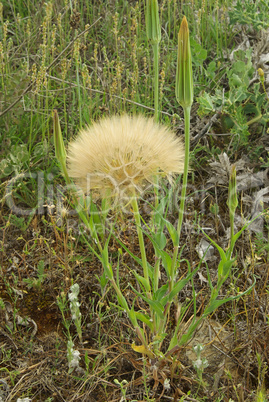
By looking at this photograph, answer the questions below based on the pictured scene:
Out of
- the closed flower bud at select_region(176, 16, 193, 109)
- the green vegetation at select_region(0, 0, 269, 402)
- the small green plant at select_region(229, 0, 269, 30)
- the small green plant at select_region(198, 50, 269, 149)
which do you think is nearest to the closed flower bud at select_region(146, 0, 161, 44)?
the green vegetation at select_region(0, 0, 269, 402)

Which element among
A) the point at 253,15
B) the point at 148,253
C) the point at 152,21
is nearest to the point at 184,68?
the point at 152,21

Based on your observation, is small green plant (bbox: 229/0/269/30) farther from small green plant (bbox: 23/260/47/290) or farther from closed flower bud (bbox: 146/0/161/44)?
small green plant (bbox: 23/260/47/290)

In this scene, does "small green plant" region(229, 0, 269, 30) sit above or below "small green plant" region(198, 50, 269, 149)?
above

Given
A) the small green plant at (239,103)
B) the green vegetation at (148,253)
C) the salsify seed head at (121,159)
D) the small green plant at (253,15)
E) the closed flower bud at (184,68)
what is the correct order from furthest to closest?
the small green plant at (253,15) < the small green plant at (239,103) < the green vegetation at (148,253) < the salsify seed head at (121,159) < the closed flower bud at (184,68)

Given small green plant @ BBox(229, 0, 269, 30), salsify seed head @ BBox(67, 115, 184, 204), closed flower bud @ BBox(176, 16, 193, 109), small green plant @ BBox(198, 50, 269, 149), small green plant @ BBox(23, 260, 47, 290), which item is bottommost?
small green plant @ BBox(23, 260, 47, 290)

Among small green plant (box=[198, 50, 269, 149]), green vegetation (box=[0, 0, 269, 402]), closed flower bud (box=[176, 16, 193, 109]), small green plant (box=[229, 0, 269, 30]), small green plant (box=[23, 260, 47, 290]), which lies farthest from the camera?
small green plant (box=[229, 0, 269, 30])

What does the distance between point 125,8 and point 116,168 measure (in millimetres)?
2642

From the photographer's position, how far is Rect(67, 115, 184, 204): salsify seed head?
1.43 meters

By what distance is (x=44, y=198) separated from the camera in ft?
8.23

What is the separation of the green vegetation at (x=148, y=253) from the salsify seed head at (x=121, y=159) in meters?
0.06

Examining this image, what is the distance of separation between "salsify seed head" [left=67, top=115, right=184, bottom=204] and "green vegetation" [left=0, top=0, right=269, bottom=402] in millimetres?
59

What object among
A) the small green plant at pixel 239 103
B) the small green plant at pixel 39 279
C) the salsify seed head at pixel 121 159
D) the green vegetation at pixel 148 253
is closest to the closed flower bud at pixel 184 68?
the green vegetation at pixel 148 253

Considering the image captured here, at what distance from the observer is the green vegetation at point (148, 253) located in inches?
64.3

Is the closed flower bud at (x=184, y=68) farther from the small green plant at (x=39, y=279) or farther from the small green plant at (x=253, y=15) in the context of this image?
the small green plant at (x=253, y=15)
